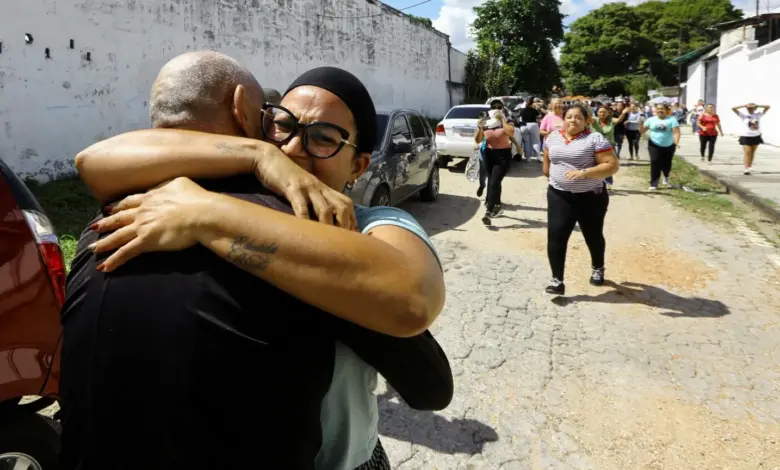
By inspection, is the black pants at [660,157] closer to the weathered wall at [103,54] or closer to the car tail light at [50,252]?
the weathered wall at [103,54]

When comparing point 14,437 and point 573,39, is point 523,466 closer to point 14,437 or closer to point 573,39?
point 14,437

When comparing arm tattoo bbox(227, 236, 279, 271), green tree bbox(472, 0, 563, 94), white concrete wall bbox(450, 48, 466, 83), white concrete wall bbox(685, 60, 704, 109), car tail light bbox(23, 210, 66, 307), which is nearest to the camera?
arm tattoo bbox(227, 236, 279, 271)

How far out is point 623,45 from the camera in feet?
206

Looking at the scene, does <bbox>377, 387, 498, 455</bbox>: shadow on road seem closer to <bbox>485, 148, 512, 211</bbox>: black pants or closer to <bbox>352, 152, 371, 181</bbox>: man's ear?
<bbox>352, 152, 371, 181</bbox>: man's ear

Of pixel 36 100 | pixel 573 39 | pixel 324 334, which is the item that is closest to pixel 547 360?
pixel 324 334

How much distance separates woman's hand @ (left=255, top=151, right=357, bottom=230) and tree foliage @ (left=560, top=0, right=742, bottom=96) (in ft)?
213

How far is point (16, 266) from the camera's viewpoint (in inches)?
87.0

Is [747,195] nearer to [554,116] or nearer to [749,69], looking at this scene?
[554,116]

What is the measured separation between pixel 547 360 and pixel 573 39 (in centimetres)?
6940

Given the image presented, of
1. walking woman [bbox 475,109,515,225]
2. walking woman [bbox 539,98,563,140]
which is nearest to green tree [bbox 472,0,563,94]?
walking woman [bbox 539,98,563,140]

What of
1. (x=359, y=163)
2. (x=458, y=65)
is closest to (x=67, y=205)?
(x=359, y=163)

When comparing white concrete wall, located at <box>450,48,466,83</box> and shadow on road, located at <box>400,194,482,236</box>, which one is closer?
shadow on road, located at <box>400,194,482,236</box>

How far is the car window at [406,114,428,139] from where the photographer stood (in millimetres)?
9234

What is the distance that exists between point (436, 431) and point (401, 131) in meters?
5.95
